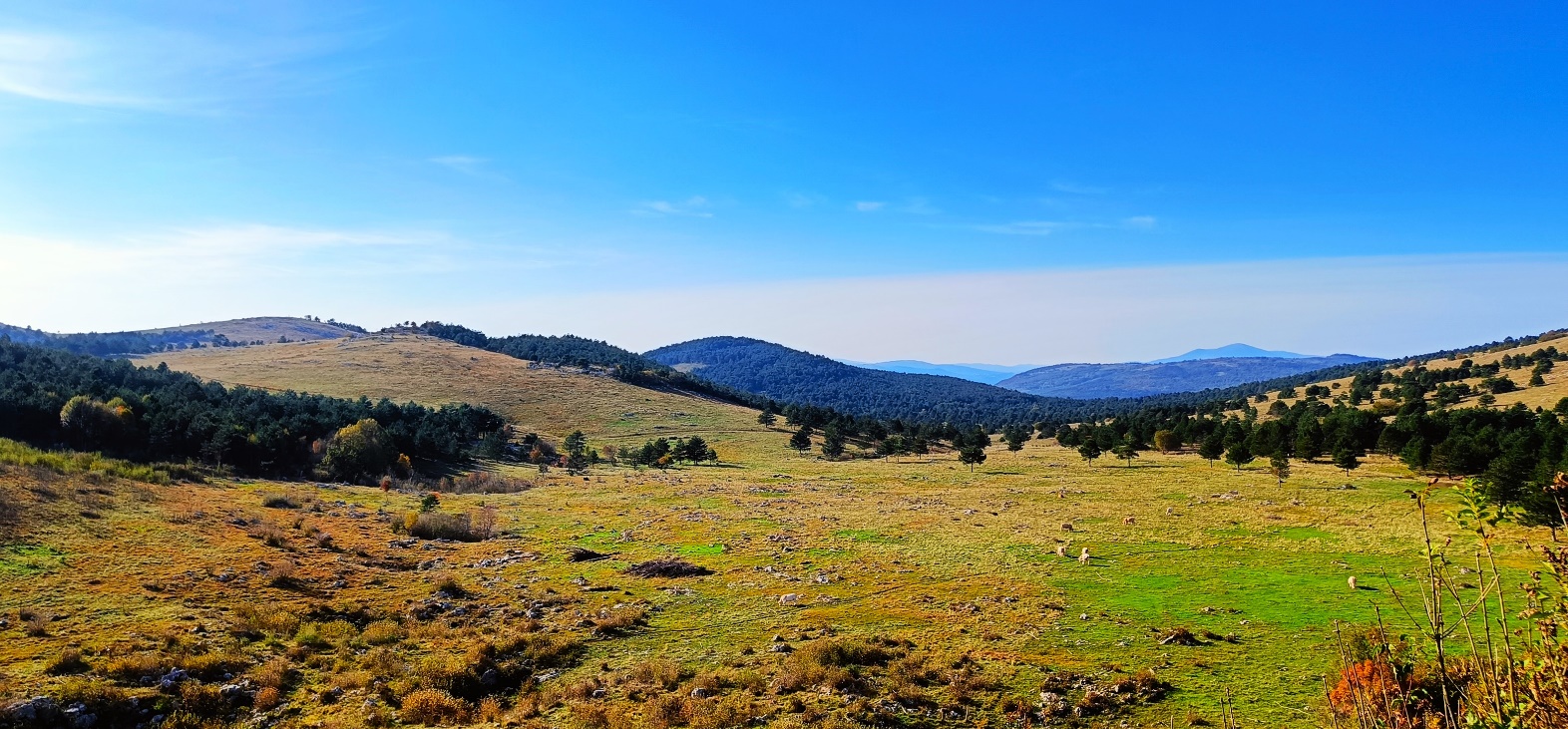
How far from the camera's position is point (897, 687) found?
16.5 m

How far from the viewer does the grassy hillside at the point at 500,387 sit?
407ft

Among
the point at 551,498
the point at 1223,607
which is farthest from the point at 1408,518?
the point at 551,498

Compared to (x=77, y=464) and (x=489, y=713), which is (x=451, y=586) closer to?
(x=489, y=713)

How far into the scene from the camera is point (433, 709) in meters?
15.4

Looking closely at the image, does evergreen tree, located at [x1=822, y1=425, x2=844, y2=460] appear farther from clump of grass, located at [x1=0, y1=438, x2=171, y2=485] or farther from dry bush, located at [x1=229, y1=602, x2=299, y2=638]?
dry bush, located at [x1=229, y1=602, x2=299, y2=638]

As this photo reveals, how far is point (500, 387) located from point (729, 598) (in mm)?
139173

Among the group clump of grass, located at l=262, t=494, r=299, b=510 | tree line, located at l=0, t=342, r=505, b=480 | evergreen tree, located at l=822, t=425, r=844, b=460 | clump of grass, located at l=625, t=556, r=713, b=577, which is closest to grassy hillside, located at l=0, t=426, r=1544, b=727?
clump of grass, located at l=262, t=494, r=299, b=510

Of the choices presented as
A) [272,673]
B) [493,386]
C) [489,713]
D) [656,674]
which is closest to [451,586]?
[272,673]

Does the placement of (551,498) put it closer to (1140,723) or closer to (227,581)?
(227,581)

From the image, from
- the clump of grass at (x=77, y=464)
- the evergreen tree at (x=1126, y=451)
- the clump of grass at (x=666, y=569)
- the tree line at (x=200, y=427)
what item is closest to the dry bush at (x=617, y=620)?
the clump of grass at (x=666, y=569)

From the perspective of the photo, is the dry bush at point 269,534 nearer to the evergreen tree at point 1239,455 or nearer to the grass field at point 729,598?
the grass field at point 729,598

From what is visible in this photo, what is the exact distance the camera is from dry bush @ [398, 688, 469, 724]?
15156 mm

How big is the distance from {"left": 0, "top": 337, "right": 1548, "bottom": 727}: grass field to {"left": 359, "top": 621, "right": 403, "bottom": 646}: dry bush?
9 cm

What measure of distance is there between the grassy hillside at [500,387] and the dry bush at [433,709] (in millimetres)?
86005
